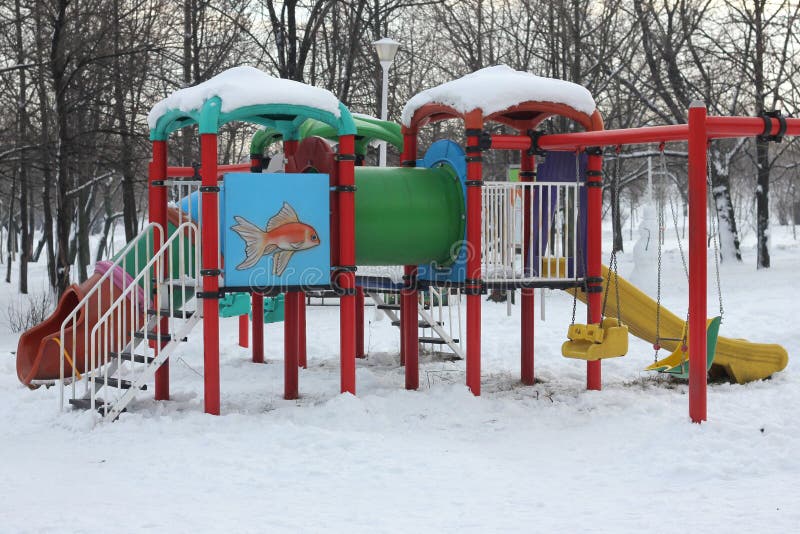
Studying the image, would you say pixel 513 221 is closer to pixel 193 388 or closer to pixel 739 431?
pixel 739 431

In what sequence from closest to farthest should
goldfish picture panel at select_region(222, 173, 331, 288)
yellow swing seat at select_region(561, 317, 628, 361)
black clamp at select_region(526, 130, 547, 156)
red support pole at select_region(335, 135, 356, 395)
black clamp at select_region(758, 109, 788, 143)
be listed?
1. black clamp at select_region(758, 109, 788, 143)
2. goldfish picture panel at select_region(222, 173, 331, 288)
3. yellow swing seat at select_region(561, 317, 628, 361)
4. red support pole at select_region(335, 135, 356, 395)
5. black clamp at select_region(526, 130, 547, 156)

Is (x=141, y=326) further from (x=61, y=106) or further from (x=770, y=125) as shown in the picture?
(x=61, y=106)

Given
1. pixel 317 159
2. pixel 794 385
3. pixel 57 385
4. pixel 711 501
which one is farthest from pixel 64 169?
pixel 711 501

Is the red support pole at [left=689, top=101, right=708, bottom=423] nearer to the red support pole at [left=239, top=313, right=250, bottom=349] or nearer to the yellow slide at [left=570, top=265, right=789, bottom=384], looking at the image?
the yellow slide at [left=570, top=265, right=789, bottom=384]

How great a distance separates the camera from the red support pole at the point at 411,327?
9.93 meters

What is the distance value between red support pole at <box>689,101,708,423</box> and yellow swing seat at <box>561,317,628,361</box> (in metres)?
1.03

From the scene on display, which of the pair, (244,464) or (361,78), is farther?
(361,78)

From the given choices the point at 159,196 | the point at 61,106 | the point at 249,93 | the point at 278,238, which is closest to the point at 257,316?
the point at 159,196

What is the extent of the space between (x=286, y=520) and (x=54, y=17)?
45.2 feet

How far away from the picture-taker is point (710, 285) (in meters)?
21.7

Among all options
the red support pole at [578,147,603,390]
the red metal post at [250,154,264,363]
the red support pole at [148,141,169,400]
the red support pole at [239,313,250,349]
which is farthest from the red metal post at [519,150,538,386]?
the red support pole at [239,313,250,349]

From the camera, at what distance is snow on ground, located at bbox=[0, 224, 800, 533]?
534 centimetres

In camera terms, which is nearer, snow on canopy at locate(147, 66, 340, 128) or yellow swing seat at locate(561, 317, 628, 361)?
snow on canopy at locate(147, 66, 340, 128)

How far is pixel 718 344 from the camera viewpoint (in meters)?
10.1
